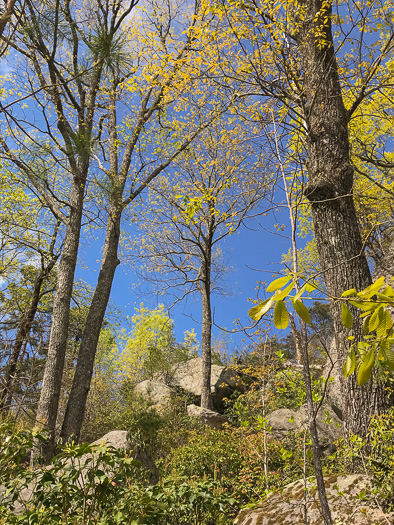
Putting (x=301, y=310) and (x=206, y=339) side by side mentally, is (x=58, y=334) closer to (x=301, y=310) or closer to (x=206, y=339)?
(x=206, y=339)

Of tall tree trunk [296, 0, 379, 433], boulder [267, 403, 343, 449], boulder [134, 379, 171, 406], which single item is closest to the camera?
tall tree trunk [296, 0, 379, 433]

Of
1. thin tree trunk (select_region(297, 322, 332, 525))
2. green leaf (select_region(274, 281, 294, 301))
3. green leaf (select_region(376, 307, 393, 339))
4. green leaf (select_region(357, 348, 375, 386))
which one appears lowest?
thin tree trunk (select_region(297, 322, 332, 525))

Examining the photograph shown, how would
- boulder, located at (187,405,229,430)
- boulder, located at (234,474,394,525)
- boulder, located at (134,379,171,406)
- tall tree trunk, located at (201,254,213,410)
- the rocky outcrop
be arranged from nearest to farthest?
1. boulder, located at (234,474,394,525)
2. boulder, located at (187,405,229,430)
3. tall tree trunk, located at (201,254,213,410)
4. boulder, located at (134,379,171,406)
5. the rocky outcrop

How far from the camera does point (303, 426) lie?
224 inches

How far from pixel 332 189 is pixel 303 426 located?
149 inches

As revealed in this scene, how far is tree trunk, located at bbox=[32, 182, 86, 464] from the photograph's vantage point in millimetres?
6056

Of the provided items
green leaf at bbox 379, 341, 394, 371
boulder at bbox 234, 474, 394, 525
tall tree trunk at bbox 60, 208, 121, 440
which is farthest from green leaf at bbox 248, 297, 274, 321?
tall tree trunk at bbox 60, 208, 121, 440

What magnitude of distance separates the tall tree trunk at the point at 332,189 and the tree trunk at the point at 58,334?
4608 millimetres

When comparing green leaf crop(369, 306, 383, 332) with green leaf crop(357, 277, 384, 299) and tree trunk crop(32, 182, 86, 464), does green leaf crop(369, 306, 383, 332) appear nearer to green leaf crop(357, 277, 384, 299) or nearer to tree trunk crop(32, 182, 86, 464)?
green leaf crop(357, 277, 384, 299)

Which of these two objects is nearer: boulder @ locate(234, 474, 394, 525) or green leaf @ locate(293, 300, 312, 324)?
green leaf @ locate(293, 300, 312, 324)

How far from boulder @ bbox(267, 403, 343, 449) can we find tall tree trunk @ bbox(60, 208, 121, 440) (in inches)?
133

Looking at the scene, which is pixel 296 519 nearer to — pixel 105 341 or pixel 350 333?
pixel 350 333

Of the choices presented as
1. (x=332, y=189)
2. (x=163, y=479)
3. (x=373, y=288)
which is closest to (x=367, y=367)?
(x=373, y=288)

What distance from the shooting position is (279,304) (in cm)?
91
